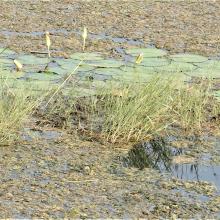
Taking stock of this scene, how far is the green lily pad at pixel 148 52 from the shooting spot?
6.67 m

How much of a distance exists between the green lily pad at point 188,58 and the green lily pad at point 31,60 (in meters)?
1.08

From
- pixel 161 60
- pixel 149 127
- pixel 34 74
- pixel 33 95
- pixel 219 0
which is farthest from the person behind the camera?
pixel 219 0

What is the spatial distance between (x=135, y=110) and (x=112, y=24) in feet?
10.6

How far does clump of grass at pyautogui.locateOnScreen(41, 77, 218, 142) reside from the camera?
4.80 metres

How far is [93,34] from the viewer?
24.6 ft

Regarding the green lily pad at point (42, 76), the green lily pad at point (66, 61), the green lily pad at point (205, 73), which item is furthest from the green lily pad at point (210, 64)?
the green lily pad at point (42, 76)

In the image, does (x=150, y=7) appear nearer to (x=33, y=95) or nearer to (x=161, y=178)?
(x=33, y=95)

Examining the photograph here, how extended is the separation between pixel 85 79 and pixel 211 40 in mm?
1853

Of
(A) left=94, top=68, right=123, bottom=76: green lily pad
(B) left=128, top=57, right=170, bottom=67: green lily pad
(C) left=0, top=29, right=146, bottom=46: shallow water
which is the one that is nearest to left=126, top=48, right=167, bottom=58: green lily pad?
(B) left=128, top=57, right=170, bottom=67: green lily pad

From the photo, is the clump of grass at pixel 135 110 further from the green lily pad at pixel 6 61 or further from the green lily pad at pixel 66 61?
the green lily pad at pixel 6 61

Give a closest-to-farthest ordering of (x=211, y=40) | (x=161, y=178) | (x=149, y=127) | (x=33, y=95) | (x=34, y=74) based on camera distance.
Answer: (x=161, y=178) < (x=149, y=127) < (x=33, y=95) < (x=34, y=74) < (x=211, y=40)

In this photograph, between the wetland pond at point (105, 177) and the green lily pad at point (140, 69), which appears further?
the green lily pad at point (140, 69)

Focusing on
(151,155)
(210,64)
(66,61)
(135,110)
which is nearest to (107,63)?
(66,61)

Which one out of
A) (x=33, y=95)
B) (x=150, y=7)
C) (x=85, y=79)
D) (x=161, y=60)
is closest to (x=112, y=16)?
(x=150, y=7)
